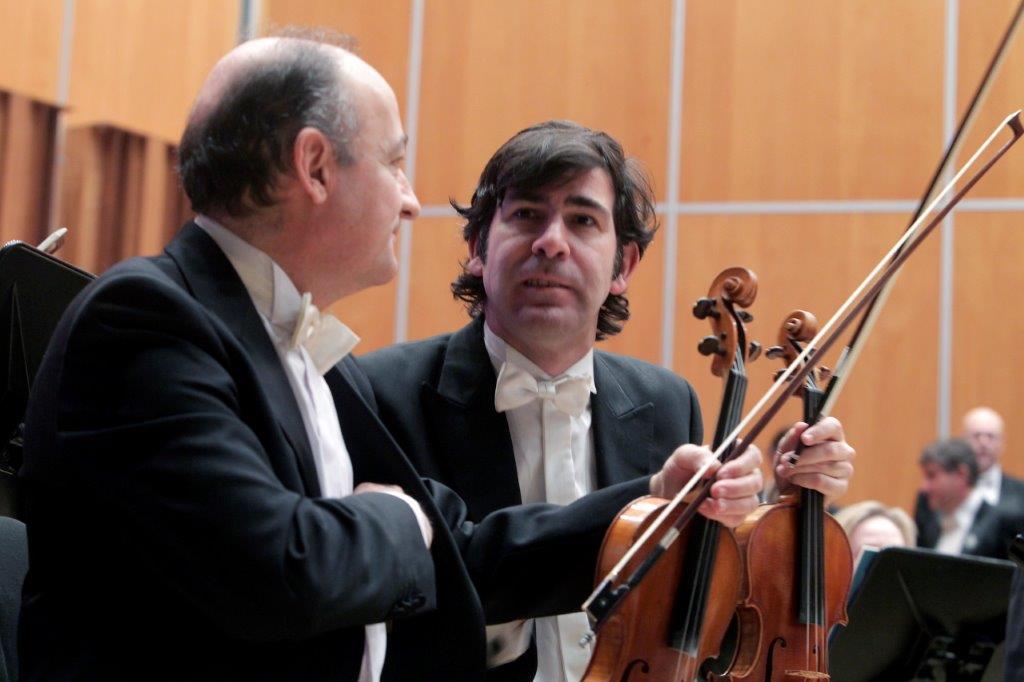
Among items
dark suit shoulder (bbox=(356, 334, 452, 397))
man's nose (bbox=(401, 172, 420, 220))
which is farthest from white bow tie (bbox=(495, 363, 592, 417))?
man's nose (bbox=(401, 172, 420, 220))

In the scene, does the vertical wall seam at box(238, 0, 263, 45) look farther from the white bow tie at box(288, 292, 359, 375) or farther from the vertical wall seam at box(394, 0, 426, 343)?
the white bow tie at box(288, 292, 359, 375)

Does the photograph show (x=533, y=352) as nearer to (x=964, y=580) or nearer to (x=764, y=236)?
(x=964, y=580)

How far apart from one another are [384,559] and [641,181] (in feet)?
3.78

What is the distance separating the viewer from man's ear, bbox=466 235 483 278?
7.97ft

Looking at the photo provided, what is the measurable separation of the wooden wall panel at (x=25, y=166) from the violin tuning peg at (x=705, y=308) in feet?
15.9

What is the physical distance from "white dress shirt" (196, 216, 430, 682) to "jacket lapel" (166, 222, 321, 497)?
21 millimetres

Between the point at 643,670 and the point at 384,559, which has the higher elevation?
the point at 384,559

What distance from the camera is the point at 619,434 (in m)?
2.28

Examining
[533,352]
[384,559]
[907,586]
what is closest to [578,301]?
[533,352]

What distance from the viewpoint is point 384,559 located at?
59.4 inches

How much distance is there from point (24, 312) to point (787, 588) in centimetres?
129

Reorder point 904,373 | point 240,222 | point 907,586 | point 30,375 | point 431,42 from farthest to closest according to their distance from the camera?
1. point 431,42
2. point 904,373
3. point 907,586
4. point 30,375
5. point 240,222

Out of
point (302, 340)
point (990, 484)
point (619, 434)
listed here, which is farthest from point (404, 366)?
point (990, 484)

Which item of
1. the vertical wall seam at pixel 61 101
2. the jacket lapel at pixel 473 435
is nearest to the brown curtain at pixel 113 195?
the vertical wall seam at pixel 61 101
